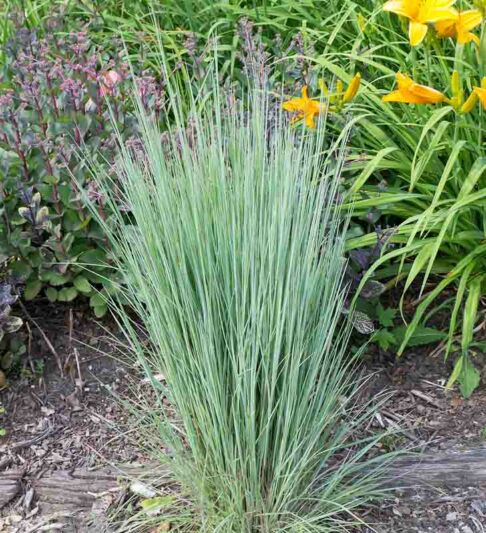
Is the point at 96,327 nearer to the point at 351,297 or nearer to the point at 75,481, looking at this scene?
the point at 75,481

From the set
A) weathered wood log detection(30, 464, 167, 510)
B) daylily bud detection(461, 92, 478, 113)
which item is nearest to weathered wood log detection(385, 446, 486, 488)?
weathered wood log detection(30, 464, 167, 510)

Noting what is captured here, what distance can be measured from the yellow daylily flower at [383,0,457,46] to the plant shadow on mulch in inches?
40.9

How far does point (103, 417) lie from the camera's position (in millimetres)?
2555

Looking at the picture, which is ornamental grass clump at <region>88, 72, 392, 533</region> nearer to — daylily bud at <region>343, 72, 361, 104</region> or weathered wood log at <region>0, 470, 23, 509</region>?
daylily bud at <region>343, 72, 361, 104</region>

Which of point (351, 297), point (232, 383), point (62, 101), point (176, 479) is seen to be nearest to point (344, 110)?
point (351, 297)

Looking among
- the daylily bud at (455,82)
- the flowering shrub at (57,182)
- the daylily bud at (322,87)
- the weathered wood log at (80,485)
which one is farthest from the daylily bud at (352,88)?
the weathered wood log at (80,485)

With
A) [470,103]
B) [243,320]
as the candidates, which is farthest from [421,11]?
[243,320]

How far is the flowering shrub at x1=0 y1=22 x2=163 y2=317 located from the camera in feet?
8.59

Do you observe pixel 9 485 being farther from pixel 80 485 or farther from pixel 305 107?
pixel 305 107

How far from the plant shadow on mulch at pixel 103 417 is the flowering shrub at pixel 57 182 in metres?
0.16

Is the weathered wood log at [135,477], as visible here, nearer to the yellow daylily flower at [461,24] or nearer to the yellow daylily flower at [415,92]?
the yellow daylily flower at [415,92]

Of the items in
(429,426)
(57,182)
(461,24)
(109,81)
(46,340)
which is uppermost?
(461,24)

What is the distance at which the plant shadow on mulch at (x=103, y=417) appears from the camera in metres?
2.23

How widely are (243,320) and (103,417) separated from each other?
0.90 metres
